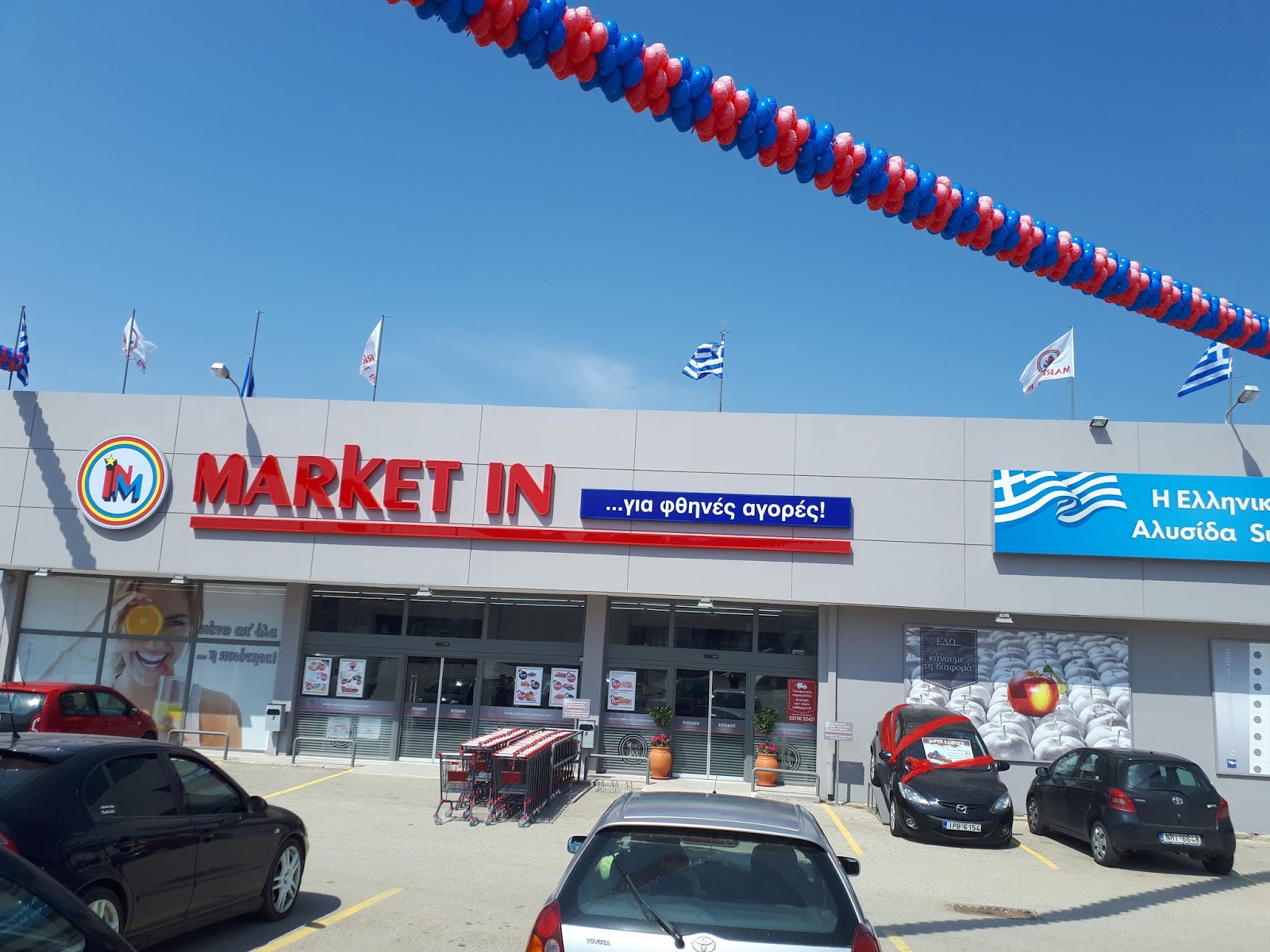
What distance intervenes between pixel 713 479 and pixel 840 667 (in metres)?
4.23

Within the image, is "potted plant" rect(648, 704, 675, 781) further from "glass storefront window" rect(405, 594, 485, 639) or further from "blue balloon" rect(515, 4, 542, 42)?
"blue balloon" rect(515, 4, 542, 42)

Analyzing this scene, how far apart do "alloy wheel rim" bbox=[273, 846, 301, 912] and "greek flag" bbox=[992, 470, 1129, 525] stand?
13.7m

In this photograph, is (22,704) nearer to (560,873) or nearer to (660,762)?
(560,873)

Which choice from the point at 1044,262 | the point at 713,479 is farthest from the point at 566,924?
the point at 713,479

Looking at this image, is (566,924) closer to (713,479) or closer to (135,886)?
(135,886)

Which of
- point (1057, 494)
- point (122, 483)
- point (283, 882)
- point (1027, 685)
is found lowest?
point (283, 882)

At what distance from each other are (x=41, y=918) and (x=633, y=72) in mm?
4643

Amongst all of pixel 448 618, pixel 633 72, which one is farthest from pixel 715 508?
pixel 633 72

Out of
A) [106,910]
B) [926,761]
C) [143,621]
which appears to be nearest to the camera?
[106,910]

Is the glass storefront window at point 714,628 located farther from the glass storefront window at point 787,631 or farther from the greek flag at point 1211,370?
the greek flag at point 1211,370

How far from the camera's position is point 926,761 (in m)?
15.5

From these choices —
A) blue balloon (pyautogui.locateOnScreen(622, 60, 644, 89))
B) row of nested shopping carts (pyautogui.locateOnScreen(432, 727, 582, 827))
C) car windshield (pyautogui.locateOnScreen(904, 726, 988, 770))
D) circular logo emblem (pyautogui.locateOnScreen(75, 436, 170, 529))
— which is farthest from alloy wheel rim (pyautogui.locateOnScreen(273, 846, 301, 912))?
circular logo emblem (pyautogui.locateOnScreen(75, 436, 170, 529))

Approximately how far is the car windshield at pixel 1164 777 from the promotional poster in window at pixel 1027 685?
433cm

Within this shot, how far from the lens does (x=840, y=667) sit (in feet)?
61.5
